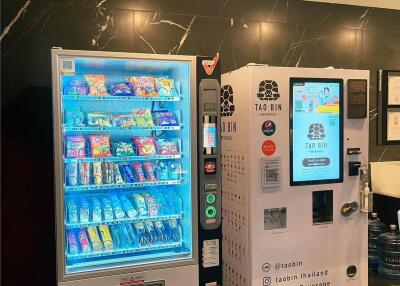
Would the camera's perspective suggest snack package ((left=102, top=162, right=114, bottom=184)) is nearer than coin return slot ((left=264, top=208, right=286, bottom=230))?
Yes

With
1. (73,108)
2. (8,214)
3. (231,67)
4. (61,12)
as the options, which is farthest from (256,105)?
(8,214)

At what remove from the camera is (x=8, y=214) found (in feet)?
8.58

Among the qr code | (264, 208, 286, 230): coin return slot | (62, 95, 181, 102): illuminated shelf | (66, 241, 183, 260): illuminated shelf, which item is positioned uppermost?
(62, 95, 181, 102): illuminated shelf

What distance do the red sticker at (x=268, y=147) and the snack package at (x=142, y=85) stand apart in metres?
0.71

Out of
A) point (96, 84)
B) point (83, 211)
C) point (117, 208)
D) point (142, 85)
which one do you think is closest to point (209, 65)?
point (142, 85)

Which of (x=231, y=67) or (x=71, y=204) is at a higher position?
(x=231, y=67)

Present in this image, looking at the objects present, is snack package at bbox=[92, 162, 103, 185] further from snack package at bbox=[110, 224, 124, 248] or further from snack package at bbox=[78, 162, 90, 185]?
snack package at bbox=[110, 224, 124, 248]

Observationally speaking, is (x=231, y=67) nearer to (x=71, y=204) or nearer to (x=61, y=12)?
(x=61, y=12)

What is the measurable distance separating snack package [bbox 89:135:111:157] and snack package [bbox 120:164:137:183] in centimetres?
16

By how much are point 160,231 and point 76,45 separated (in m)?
1.36

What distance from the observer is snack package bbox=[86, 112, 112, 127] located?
2297mm

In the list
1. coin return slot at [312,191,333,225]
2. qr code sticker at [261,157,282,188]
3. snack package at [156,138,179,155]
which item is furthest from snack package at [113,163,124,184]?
coin return slot at [312,191,333,225]

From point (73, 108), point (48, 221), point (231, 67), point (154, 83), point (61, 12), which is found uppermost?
point (61, 12)

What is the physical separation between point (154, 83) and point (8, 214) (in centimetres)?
127
